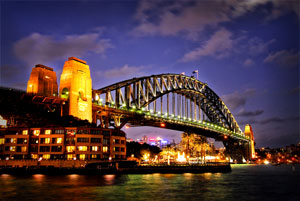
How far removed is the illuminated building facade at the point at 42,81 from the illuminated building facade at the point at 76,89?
10.4 feet

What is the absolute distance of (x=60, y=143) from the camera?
7519 centimetres

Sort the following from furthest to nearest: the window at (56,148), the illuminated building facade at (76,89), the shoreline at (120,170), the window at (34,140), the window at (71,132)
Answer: the illuminated building facade at (76,89)
the window at (34,140)
the window at (56,148)
the window at (71,132)
the shoreline at (120,170)

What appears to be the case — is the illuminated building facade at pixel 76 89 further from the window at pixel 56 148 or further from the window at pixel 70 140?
the window at pixel 56 148

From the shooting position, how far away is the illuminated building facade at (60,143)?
245 ft

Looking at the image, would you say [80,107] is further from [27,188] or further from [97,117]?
[27,188]

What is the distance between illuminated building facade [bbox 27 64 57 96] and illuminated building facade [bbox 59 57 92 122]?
318cm

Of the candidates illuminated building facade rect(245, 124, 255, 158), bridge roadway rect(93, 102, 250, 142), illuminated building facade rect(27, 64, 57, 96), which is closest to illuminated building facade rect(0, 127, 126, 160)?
illuminated building facade rect(27, 64, 57, 96)

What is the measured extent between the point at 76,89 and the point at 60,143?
1357 centimetres

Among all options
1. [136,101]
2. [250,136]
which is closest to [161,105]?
[136,101]

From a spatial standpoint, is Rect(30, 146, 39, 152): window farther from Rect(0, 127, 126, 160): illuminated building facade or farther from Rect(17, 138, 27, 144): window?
Rect(17, 138, 27, 144): window

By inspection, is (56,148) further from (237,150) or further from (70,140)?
(237,150)

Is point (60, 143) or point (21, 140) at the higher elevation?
point (21, 140)

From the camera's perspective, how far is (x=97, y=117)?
96.4 m

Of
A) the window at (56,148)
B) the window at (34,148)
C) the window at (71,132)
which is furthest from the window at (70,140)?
the window at (34,148)
